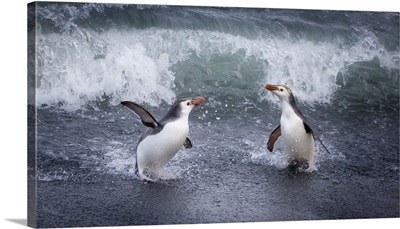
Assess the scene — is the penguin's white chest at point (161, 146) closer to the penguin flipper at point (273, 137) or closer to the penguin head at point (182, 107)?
the penguin head at point (182, 107)

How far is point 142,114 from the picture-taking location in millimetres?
7848

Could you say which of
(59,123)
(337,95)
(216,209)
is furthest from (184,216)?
(337,95)

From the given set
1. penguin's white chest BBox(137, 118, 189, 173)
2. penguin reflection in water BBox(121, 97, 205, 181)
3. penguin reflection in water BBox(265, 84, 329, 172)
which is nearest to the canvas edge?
penguin reflection in water BBox(121, 97, 205, 181)

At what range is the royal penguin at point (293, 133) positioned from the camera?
8273 millimetres

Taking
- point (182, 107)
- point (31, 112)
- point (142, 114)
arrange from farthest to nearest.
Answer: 1. point (182, 107)
2. point (142, 114)
3. point (31, 112)

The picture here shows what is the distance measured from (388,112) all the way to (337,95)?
54cm

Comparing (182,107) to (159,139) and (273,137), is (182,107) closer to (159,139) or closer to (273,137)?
(159,139)

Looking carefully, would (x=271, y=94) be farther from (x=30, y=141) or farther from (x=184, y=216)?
(x=30, y=141)

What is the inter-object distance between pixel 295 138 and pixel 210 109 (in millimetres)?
835

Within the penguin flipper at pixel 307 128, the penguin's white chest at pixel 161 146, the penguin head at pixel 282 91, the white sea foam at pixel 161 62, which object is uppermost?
the white sea foam at pixel 161 62

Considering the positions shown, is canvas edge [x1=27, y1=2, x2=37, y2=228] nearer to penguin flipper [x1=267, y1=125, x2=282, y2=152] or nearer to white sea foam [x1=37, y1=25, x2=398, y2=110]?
white sea foam [x1=37, y1=25, x2=398, y2=110]

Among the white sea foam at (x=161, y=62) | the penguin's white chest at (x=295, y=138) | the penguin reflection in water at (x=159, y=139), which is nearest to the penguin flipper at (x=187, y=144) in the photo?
the penguin reflection in water at (x=159, y=139)

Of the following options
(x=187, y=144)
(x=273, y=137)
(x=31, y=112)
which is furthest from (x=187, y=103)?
(x=31, y=112)

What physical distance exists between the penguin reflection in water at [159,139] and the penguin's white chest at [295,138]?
0.92 meters
